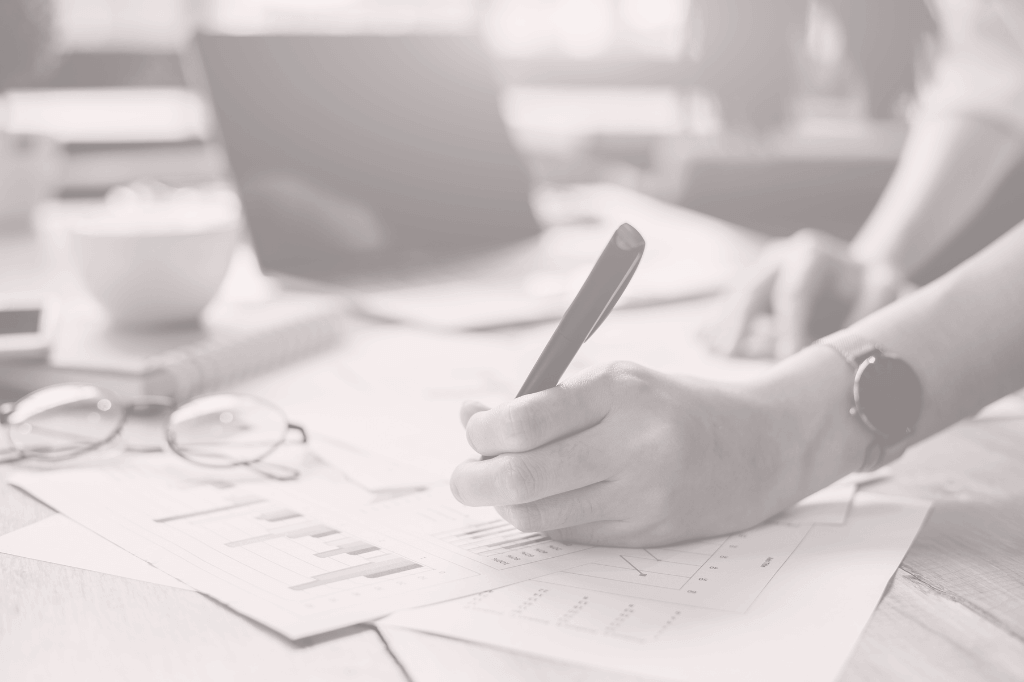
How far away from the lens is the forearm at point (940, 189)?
1080mm

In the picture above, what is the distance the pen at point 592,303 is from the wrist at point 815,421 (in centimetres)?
14

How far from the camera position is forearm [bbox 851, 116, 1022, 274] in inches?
42.5

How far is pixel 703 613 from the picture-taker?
1.37ft

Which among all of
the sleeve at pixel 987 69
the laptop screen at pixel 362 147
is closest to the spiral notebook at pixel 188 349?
the laptop screen at pixel 362 147

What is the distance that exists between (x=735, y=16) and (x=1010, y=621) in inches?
105

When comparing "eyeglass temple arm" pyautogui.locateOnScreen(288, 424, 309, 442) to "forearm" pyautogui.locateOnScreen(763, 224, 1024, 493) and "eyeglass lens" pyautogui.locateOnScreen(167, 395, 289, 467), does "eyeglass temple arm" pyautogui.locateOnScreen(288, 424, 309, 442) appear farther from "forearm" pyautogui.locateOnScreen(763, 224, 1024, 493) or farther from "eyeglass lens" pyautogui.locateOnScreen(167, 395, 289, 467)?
"forearm" pyautogui.locateOnScreen(763, 224, 1024, 493)

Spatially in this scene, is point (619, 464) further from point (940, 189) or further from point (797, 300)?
point (940, 189)

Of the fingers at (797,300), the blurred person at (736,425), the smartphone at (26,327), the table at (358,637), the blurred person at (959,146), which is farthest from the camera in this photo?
the blurred person at (959,146)

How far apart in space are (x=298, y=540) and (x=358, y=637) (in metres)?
0.10

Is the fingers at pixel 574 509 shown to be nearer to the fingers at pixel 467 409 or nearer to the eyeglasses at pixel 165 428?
the fingers at pixel 467 409

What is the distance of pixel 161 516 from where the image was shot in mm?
523

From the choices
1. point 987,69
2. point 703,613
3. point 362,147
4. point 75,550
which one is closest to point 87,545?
point 75,550

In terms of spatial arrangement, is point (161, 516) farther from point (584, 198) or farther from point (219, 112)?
point (584, 198)

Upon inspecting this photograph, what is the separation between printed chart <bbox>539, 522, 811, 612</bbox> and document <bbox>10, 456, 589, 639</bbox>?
2 cm
